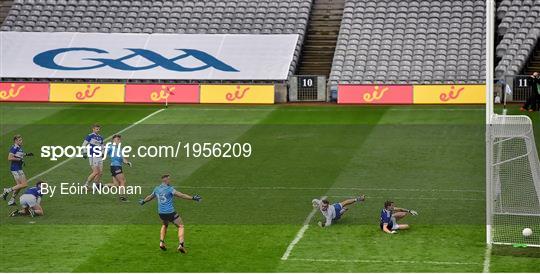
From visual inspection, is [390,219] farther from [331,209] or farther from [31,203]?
[31,203]

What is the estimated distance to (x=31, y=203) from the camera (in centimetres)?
3241

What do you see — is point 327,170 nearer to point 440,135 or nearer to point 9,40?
point 440,135

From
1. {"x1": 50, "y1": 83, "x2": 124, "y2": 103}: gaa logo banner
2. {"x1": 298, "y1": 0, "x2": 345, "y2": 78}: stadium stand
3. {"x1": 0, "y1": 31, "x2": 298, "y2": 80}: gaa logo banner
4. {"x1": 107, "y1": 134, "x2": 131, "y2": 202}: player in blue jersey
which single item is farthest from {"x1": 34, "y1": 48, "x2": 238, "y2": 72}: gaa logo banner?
{"x1": 107, "y1": 134, "x2": 131, "y2": 202}: player in blue jersey

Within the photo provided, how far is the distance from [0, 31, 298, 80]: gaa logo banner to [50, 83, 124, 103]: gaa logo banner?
7.16 ft

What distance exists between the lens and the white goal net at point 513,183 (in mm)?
28828

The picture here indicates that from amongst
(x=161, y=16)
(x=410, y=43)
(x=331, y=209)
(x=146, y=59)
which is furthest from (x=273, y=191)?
(x=161, y=16)

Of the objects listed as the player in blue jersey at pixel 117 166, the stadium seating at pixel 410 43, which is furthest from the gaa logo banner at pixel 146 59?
the player in blue jersey at pixel 117 166

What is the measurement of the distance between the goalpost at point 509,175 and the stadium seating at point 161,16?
97.7 feet

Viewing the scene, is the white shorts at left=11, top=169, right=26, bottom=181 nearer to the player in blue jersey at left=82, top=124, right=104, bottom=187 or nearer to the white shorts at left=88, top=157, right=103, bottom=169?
the player in blue jersey at left=82, top=124, right=104, bottom=187

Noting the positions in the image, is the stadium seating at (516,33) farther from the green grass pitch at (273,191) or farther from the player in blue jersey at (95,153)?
the player in blue jersey at (95,153)

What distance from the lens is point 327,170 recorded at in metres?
38.9

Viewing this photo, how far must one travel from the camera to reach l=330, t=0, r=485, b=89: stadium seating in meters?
56.7

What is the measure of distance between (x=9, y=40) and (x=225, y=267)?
37.4 m

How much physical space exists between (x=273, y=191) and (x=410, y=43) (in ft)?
81.9
